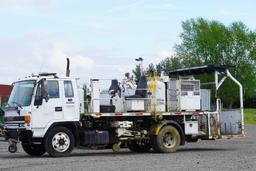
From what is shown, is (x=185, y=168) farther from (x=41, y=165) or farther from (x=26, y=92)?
(x=26, y=92)

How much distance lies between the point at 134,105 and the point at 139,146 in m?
2.22

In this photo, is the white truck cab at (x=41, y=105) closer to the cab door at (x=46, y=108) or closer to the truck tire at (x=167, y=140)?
the cab door at (x=46, y=108)

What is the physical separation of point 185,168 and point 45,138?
5.97 meters

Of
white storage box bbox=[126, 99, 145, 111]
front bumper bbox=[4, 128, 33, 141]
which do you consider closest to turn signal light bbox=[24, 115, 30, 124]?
front bumper bbox=[4, 128, 33, 141]

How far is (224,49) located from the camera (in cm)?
10131

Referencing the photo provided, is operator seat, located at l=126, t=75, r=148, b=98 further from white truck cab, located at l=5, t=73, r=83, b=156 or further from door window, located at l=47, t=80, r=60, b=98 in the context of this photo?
door window, located at l=47, t=80, r=60, b=98

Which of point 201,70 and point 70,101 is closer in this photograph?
point 70,101

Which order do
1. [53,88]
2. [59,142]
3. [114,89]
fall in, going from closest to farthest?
[59,142] → [53,88] → [114,89]

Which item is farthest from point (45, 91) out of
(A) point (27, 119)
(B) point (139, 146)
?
(B) point (139, 146)

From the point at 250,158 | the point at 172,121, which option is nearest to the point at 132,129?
the point at 172,121

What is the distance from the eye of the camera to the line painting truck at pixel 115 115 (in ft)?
64.5

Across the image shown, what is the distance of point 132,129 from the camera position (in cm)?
2164

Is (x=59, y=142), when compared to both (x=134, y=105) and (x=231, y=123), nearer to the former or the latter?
(x=134, y=105)

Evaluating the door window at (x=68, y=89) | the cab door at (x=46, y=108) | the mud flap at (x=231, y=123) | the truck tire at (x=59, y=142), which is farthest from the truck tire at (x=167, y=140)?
the cab door at (x=46, y=108)
